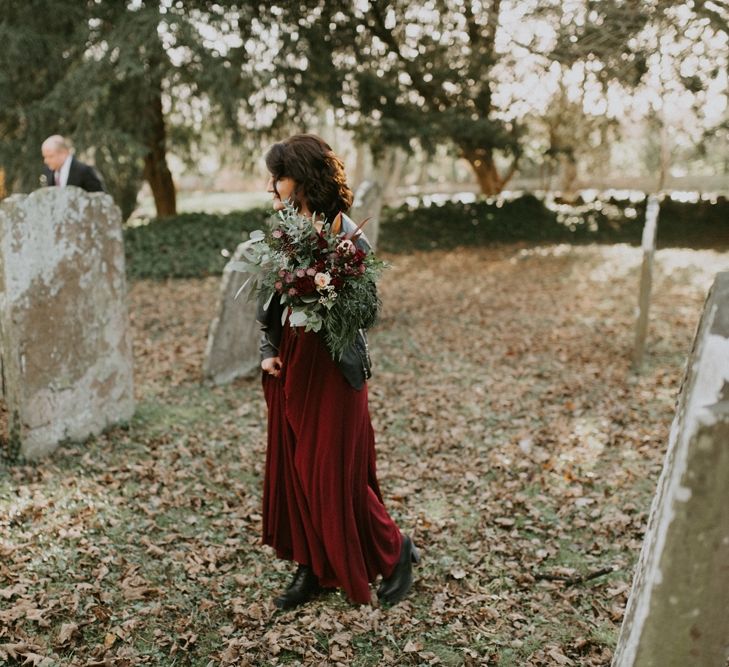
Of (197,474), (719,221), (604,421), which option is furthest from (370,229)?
(719,221)

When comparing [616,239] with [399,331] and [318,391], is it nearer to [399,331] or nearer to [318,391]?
[399,331]

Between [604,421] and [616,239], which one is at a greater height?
[616,239]

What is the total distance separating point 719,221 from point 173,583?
19421 millimetres

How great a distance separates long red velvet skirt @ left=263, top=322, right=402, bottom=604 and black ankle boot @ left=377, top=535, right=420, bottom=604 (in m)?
0.12

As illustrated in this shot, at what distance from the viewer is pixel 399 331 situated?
9.63 metres

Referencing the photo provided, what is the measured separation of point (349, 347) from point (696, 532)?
1818 mm

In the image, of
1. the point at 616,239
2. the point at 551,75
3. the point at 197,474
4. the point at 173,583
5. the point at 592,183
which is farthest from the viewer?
the point at 592,183

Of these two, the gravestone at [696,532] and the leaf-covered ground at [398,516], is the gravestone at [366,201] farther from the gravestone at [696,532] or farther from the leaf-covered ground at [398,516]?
the gravestone at [696,532]

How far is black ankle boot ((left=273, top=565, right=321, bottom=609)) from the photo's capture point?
3.63 metres

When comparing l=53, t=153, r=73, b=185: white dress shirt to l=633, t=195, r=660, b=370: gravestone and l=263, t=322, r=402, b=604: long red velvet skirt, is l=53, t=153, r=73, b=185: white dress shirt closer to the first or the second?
l=263, t=322, r=402, b=604: long red velvet skirt

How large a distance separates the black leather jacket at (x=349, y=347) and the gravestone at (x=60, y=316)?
8.10 feet

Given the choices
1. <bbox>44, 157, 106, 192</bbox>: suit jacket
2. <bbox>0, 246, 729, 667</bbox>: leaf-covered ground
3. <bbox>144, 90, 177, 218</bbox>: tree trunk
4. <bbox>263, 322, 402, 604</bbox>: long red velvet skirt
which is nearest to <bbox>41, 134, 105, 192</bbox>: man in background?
<bbox>44, 157, 106, 192</bbox>: suit jacket

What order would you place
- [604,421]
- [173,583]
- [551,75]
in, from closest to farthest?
[173,583]
[604,421]
[551,75]

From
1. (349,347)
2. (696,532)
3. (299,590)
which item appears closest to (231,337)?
(299,590)
